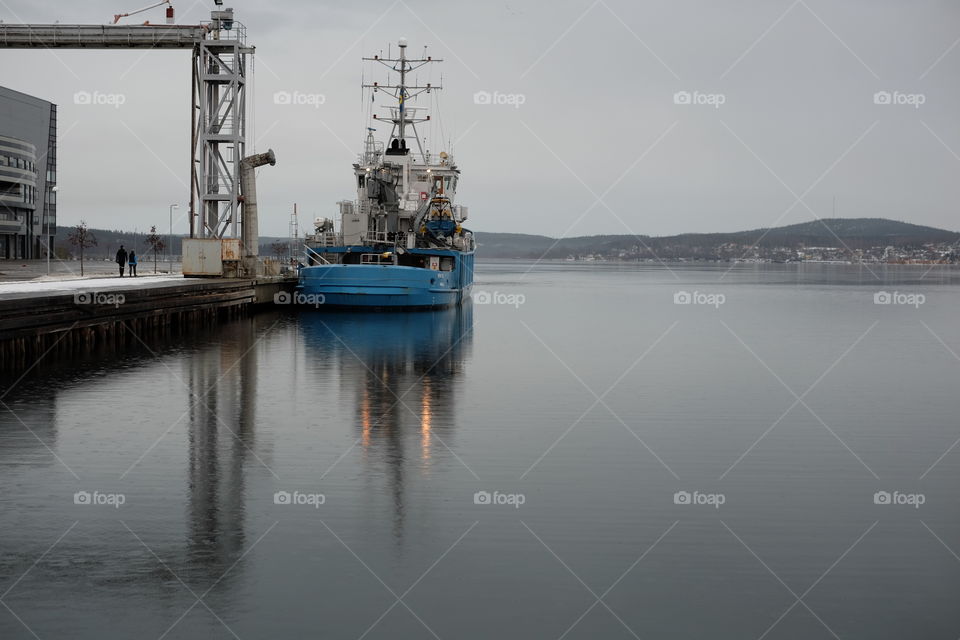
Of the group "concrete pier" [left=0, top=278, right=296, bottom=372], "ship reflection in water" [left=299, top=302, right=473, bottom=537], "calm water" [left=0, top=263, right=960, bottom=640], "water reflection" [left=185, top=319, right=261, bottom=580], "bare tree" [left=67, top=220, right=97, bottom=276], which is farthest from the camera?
"bare tree" [left=67, top=220, right=97, bottom=276]

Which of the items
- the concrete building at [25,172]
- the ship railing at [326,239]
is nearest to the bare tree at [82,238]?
the concrete building at [25,172]

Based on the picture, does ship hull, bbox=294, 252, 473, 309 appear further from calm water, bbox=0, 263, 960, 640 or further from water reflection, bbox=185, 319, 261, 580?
calm water, bbox=0, 263, 960, 640

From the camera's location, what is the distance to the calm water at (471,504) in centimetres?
822

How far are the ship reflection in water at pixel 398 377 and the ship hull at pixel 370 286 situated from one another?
0.64m

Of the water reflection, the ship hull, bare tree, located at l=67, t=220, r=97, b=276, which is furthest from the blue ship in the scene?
bare tree, located at l=67, t=220, r=97, b=276

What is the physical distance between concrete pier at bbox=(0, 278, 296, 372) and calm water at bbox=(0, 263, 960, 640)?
176 centimetres

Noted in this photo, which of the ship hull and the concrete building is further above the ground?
the concrete building

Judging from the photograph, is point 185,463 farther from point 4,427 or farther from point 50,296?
point 50,296

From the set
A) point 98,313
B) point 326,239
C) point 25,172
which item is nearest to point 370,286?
point 326,239

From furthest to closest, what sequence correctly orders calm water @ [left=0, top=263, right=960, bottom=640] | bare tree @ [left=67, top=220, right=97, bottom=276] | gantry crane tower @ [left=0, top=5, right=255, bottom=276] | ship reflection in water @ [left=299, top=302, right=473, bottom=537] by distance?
bare tree @ [left=67, top=220, right=97, bottom=276]
gantry crane tower @ [left=0, top=5, right=255, bottom=276]
ship reflection in water @ [left=299, top=302, right=473, bottom=537]
calm water @ [left=0, top=263, right=960, bottom=640]

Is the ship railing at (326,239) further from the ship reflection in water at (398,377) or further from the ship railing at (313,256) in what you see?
the ship reflection in water at (398,377)

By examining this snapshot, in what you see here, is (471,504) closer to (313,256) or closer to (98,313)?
(98,313)

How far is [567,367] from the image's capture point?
2691 cm

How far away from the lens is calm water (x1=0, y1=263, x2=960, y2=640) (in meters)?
8.22
